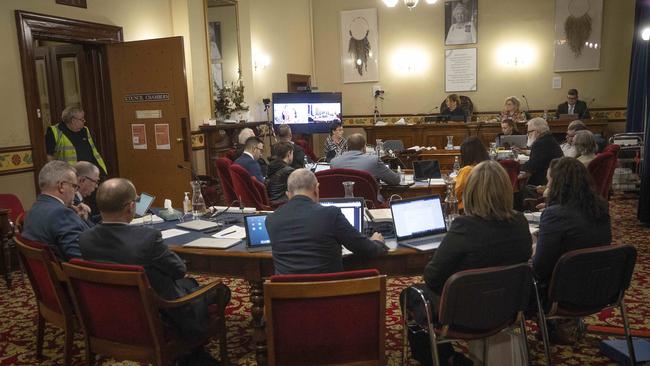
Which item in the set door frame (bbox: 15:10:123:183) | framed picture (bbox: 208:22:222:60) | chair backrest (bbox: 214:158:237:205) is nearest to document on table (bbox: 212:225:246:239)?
chair backrest (bbox: 214:158:237:205)

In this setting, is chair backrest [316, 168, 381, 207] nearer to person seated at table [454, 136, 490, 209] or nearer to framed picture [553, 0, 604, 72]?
person seated at table [454, 136, 490, 209]

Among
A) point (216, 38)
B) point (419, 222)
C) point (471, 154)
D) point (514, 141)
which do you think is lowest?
point (419, 222)

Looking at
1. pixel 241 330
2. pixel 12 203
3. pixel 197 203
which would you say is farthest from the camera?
pixel 12 203

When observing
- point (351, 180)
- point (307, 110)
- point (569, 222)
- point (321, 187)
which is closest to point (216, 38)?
point (307, 110)

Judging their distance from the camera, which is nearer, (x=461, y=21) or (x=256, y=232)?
(x=256, y=232)

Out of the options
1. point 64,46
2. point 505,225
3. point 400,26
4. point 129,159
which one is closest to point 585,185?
point 505,225

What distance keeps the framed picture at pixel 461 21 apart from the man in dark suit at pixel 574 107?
2206 mm

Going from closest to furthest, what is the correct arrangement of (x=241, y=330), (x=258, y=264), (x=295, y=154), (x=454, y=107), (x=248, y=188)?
(x=258, y=264) → (x=241, y=330) → (x=248, y=188) → (x=295, y=154) → (x=454, y=107)

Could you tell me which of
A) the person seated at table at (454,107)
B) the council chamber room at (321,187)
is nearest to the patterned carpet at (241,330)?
the council chamber room at (321,187)

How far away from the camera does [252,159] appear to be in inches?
229

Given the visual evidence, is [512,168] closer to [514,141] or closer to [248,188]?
[514,141]

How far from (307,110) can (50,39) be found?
520 cm

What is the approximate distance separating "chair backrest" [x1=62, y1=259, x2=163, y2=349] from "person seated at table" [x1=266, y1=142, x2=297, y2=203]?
10.3 ft

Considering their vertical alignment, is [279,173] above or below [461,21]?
below
